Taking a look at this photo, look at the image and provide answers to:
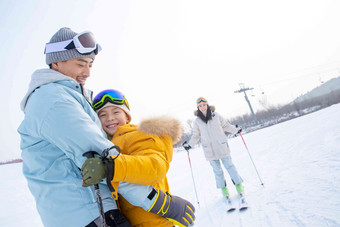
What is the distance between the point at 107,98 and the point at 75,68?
0.44m

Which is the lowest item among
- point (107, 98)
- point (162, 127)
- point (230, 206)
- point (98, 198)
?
point (230, 206)

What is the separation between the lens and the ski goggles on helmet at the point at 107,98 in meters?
1.86

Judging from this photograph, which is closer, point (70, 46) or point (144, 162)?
point (144, 162)

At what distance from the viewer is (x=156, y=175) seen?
1241 millimetres

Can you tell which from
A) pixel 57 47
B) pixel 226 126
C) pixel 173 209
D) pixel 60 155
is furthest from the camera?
pixel 226 126

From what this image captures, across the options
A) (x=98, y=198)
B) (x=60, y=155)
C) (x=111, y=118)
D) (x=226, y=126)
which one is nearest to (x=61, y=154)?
(x=60, y=155)

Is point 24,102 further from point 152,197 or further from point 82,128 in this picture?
point 152,197

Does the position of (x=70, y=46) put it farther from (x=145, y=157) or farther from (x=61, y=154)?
(x=145, y=157)

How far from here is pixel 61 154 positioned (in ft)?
3.74

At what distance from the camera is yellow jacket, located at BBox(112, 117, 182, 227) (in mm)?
1114

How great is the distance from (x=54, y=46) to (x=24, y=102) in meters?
0.53

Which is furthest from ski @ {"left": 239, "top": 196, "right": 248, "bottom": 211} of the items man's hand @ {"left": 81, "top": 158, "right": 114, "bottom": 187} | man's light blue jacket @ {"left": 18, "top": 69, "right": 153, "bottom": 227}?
man's hand @ {"left": 81, "top": 158, "right": 114, "bottom": 187}

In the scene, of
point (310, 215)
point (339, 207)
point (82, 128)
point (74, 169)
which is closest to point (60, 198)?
point (74, 169)

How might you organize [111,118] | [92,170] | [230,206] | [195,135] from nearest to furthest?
[92,170], [111,118], [230,206], [195,135]
